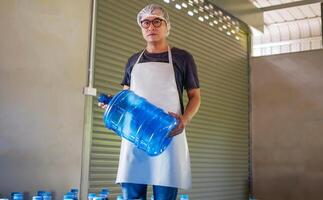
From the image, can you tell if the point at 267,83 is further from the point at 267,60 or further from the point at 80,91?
the point at 80,91

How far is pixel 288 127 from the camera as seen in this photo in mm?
5727

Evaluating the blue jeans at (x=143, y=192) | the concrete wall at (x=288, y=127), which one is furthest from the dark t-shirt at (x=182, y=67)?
the concrete wall at (x=288, y=127)

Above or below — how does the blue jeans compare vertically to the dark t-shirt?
below

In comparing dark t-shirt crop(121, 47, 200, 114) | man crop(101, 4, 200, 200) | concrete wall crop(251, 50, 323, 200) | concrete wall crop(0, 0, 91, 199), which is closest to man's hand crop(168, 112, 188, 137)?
man crop(101, 4, 200, 200)

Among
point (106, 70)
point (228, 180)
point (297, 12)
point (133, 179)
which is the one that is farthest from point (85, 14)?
point (297, 12)

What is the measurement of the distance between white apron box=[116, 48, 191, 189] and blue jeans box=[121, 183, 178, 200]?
0.11 ft

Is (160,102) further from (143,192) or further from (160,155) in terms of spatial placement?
(143,192)

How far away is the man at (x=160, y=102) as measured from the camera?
6.15 feet

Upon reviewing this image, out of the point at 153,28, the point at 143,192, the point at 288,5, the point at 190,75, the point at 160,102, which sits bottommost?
the point at 143,192

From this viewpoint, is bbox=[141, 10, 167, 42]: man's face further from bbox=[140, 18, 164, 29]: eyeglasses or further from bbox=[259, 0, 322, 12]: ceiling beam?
bbox=[259, 0, 322, 12]: ceiling beam

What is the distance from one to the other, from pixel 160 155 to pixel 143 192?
0.66 feet

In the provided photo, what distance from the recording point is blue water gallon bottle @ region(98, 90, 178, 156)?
187 centimetres

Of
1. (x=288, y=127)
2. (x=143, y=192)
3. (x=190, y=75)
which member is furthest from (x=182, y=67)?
(x=288, y=127)

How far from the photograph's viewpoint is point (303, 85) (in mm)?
5738
